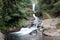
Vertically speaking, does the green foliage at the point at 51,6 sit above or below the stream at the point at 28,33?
above

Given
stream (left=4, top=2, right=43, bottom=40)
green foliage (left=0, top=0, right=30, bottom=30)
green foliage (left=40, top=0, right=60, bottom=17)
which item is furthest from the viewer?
green foliage (left=40, top=0, right=60, bottom=17)

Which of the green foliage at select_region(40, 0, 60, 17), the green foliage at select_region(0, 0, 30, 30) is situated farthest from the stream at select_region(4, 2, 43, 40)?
the green foliage at select_region(40, 0, 60, 17)

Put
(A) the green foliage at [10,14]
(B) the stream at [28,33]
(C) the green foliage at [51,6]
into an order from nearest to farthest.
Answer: (B) the stream at [28,33]
(A) the green foliage at [10,14]
(C) the green foliage at [51,6]

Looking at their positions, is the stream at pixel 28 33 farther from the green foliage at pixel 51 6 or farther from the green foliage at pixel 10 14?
the green foliage at pixel 51 6

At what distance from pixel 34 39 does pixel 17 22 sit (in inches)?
198

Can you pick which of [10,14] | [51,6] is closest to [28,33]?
[10,14]

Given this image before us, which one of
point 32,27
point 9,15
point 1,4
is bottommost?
point 32,27

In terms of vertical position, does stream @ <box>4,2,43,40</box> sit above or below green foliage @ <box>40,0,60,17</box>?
below

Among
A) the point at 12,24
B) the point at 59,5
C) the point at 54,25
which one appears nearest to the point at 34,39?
the point at 54,25

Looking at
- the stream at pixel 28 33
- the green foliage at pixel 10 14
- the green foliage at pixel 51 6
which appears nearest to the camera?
the stream at pixel 28 33

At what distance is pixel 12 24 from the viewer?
1691 cm

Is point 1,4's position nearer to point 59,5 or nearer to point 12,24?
point 12,24

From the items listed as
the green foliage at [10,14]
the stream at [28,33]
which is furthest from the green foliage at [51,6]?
the green foliage at [10,14]

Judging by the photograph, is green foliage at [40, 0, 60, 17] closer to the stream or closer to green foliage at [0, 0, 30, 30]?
the stream
